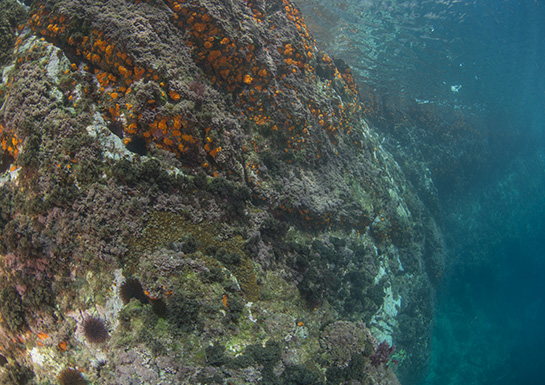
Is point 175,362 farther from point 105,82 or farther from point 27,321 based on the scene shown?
point 105,82

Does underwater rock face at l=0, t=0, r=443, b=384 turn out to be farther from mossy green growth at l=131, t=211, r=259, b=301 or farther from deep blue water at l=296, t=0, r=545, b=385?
deep blue water at l=296, t=0, r=545, b=385

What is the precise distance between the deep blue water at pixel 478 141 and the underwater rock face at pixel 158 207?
1284 centimetres

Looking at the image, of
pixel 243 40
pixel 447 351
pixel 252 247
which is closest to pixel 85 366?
pixel 252 247

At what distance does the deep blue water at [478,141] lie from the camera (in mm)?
19094

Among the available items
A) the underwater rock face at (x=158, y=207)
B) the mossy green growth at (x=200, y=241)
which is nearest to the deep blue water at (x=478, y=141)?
the underwater rock face at (x=158, y=207)

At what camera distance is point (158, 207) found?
17.9 ft

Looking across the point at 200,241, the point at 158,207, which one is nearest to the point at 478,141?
the point at 200,241

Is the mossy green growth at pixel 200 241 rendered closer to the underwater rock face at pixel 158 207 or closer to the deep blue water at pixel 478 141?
the underwater rock face at pixel 158 207

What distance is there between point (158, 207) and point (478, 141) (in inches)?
1185

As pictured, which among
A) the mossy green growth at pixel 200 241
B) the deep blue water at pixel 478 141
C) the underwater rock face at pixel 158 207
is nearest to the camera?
the underwater rock face at pixel 158 207

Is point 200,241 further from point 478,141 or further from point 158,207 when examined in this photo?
point 478,141

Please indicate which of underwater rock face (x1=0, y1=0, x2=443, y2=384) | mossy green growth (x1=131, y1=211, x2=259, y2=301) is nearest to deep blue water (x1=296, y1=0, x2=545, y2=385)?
underwater rock face (x1=0, y1=0, x2=443, y2=384)

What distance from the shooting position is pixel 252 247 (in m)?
6.68

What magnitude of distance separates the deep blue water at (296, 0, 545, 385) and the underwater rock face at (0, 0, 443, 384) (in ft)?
42.1
